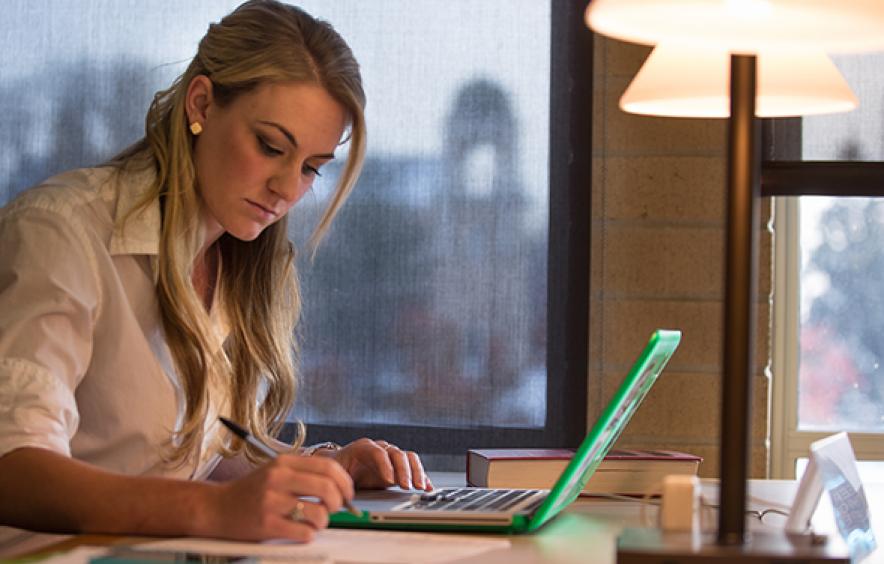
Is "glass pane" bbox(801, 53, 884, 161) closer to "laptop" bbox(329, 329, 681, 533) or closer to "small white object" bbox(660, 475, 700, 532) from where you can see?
"laptop" bbox(329, 329, 681, 533)

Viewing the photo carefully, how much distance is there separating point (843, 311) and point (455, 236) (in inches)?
30.4

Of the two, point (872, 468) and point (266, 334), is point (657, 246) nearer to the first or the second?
point (872, 468)

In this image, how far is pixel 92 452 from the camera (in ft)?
4.59

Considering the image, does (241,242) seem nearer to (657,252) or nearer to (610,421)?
(610,421)

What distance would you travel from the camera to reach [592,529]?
48.4 inches

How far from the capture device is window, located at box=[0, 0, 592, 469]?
2.45 meters

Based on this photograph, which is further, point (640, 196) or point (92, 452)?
point (640, 196)

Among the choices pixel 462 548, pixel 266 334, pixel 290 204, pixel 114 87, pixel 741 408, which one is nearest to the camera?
pixel 741 408

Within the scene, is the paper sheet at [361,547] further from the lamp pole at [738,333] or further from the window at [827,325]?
the window at [827,325]

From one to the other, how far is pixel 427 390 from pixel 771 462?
69cm

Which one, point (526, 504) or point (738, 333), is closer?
point (738, 333)

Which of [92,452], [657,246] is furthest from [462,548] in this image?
[657,246]

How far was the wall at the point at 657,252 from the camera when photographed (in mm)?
2344

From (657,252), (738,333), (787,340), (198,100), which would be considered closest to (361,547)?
(738,333)
